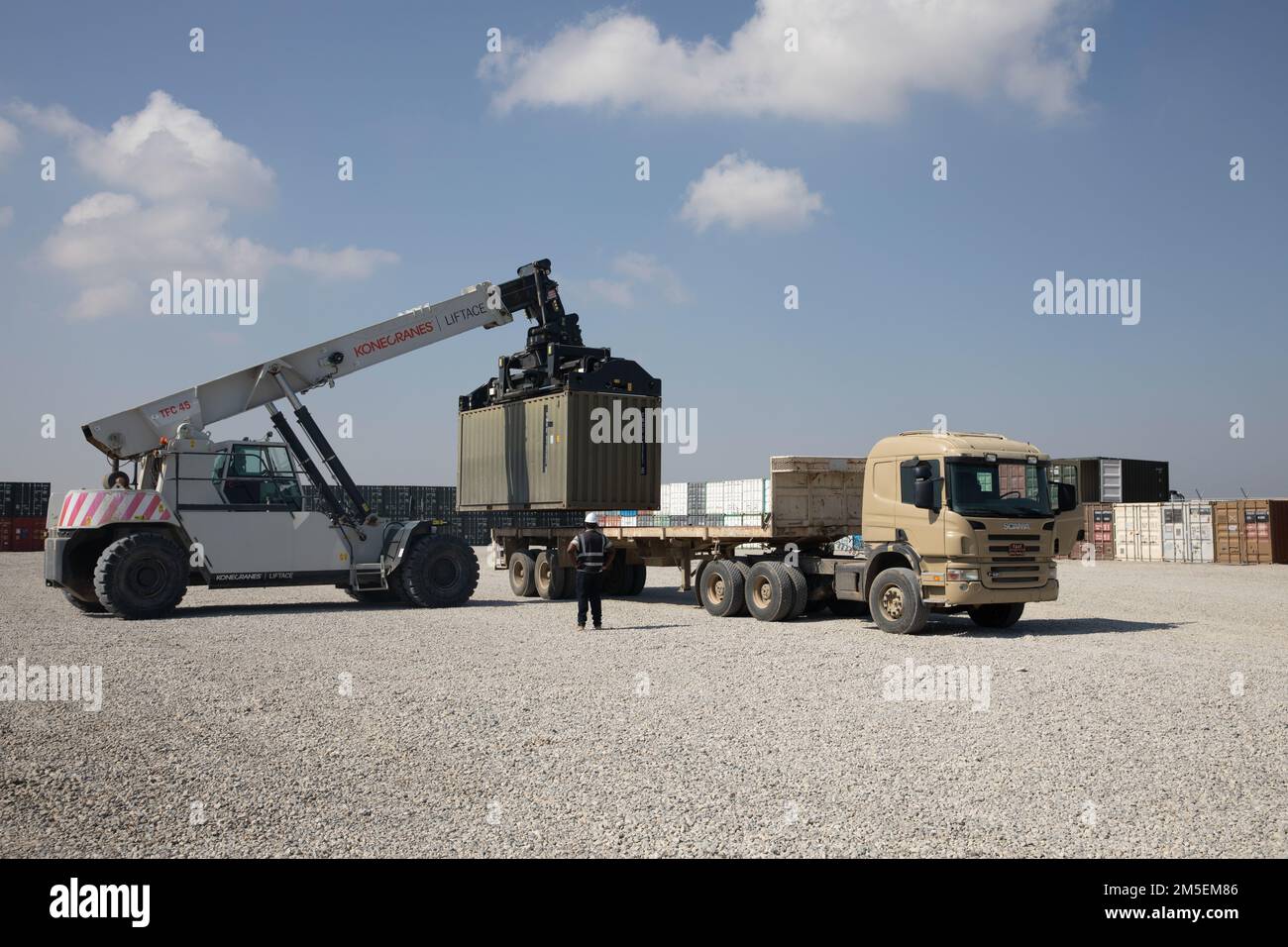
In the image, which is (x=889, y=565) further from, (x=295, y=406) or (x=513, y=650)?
(x=295, y=406)

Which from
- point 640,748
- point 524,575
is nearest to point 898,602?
point 640,748

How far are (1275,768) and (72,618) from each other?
1585cm

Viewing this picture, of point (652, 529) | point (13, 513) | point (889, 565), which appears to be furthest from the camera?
point (13, 513)

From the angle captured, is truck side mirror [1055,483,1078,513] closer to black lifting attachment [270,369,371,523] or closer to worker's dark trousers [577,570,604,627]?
worker's dark trousers [577,570,604,627]

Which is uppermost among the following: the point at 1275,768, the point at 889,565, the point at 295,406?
the point at 295,406

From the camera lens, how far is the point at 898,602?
14484 millimetres

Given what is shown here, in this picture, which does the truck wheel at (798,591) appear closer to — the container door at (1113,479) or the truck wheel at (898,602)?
the truck wheel at (898,602)

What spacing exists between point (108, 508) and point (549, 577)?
788cm

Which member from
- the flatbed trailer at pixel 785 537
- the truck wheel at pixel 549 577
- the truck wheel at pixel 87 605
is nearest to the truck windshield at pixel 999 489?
the flatbed trailer at pixel 785 537

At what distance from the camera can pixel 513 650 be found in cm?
1238

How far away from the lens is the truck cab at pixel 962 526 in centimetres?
1370

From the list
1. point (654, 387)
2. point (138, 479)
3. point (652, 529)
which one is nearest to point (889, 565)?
point (652, 529)

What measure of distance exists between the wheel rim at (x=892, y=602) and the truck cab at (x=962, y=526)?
0.01 metres

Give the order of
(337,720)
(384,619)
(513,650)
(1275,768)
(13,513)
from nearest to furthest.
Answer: (1275,768)
(337,720)
(513,650)
(384,619)
(13,513)
